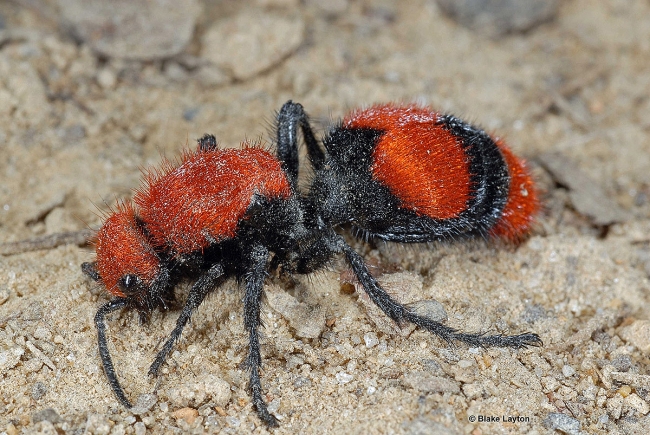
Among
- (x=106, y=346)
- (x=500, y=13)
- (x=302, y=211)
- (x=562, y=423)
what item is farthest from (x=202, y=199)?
(x=500, y=13)

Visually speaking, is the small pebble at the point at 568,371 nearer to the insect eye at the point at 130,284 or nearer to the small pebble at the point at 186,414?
the small pebble at the point at 186,414

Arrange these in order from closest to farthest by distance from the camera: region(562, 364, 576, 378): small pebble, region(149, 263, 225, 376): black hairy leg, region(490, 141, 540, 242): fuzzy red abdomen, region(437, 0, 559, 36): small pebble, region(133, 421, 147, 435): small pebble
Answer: region(133, 421, 147, 435): small pebble, region(149, 263, 225, 376): black hairy leg, region(562, 364, 576, 378): small pebble, region(490, 141, 540, 242): fuzzy red abdomen, region(437, 0, 559, 36): small pebble

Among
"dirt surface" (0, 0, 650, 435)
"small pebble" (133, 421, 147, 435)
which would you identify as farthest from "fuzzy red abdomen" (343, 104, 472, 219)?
"small pebble" (133, 421, 147, 435)

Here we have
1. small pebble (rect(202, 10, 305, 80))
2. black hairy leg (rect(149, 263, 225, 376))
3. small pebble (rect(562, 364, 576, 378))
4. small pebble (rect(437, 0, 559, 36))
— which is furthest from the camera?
small pebble (rect(437, 0, 559, 36))

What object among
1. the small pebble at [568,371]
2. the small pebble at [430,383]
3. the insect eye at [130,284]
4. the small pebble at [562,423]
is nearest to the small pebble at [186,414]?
the insect eye at [130,284]

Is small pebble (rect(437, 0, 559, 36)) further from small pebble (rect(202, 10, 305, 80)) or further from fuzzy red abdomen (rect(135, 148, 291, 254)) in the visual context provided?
fuzzy red abdomen (rect(135, 148, 291, 254))

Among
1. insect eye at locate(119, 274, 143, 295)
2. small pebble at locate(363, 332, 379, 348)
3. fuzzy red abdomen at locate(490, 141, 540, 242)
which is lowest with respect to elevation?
small pebble at locate(363, 332, 379, 348)

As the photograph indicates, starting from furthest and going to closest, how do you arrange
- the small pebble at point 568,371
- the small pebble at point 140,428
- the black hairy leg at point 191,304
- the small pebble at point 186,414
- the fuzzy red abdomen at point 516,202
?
the fuzzy red abdomen at point 516,202
the small pebble at point 568,371
the black hairy leg at point 191,304
the small pebble at point 186,414
the small pebble at point 140,428
